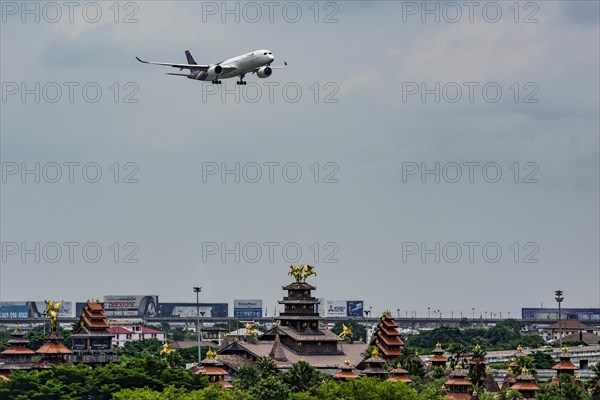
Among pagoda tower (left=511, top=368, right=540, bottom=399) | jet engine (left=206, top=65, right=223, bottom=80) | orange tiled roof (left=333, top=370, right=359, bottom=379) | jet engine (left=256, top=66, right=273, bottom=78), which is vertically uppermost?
jet engine (left=206, top=65, right=223, bottom=80)

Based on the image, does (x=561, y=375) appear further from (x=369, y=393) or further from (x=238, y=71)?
(x=238, y=71)

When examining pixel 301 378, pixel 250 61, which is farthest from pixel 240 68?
pixel 301 378

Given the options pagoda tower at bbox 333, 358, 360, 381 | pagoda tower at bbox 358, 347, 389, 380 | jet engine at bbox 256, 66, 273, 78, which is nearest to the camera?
jet engine at bbox 256, 66, 273, 78

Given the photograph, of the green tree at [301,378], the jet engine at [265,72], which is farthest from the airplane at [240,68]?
the green tree at [301,378]

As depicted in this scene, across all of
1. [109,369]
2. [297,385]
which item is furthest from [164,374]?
[297,385]

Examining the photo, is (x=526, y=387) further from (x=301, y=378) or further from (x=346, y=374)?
(x=346, y=374)

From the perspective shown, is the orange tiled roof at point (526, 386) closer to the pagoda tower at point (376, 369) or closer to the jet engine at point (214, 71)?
the pagoda tower at point (376, 369)

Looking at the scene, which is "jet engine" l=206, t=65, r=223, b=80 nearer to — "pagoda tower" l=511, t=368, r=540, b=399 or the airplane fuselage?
the airplane fuselage

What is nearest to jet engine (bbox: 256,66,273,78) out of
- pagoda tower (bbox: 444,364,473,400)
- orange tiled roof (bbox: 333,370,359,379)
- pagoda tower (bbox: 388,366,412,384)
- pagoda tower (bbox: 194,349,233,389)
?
pagoda tower (bbox: 194,349,233,389)

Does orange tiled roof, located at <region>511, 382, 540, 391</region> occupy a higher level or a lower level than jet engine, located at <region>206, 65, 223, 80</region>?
lower

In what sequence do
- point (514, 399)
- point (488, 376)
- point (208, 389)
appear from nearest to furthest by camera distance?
point (208, 389) → point (514, 399) → point (488, 376)

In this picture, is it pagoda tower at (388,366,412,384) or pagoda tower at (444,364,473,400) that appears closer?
pagoda tower at (444,364,473,400)
